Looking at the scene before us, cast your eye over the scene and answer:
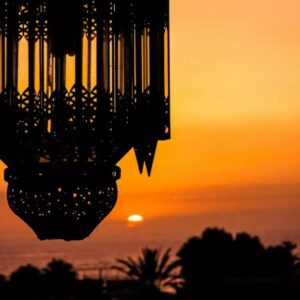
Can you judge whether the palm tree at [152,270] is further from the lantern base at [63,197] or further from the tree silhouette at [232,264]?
the lantern base at [63,197]

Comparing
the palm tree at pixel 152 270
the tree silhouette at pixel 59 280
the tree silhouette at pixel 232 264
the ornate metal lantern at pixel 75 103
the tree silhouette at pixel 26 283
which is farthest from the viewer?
the palm tree at pixel 152 270

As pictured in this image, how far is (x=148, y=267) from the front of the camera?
5338 cm

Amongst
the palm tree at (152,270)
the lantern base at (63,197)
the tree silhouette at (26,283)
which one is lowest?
the lantern base at (63,197)

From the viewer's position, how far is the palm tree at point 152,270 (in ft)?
164

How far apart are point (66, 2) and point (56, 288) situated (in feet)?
94.7

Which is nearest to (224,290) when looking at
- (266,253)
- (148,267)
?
(266,253)

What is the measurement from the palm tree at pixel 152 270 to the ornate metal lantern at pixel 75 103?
1179 inches

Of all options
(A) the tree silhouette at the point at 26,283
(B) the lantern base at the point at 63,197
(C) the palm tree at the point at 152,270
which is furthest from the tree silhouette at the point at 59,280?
(B) the lantern base at the point at 63,197

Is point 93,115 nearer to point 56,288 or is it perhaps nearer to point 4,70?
point 4,70

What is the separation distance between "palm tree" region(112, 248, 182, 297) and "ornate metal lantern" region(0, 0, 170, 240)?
1179 inches

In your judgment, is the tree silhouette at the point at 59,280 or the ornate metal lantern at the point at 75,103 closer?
the ornate metal lantern at the point at 75,103

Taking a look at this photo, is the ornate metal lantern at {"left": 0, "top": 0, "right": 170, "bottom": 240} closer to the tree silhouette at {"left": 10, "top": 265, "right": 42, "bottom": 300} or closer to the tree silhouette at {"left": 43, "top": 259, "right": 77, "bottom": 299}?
the tree silhouette at {"left": 10, "top": 265, "right": 42, "bottom": 300}

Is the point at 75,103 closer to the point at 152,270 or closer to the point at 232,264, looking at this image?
the point at 232,264

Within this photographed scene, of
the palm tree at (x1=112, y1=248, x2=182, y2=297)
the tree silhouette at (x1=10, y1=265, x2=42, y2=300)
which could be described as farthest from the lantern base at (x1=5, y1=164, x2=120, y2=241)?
the palm tree at (x1=112, y1=248, x2=182, y2=297)
